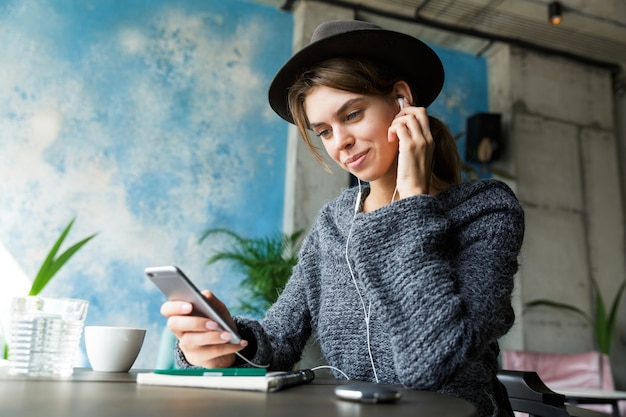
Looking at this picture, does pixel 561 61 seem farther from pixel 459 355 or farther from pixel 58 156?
pixel 459 355

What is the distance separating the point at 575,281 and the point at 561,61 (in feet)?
7.09

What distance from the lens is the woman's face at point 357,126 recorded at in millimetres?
1260

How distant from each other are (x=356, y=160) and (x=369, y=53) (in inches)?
10.4

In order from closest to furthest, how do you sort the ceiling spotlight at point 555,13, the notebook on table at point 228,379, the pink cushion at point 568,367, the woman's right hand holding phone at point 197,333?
the notebook on table at point 228,379
the woman's right hand holding phone at point 197,333
the pink cushion at point 568,367
the ceiling spotlight at point 555,13

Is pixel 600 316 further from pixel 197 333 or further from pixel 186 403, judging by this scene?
pixel 186 403

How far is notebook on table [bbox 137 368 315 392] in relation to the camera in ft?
2.37

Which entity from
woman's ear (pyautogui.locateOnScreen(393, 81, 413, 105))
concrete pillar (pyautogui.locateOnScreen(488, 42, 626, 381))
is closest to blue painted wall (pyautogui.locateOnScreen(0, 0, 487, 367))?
concrete pillar (pyautogui.locateOnScreen(488, 42, 626, 381))

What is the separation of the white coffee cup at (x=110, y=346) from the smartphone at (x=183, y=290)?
172 mm

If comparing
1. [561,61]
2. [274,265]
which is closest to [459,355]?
[274,265]

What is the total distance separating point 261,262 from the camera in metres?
3.49

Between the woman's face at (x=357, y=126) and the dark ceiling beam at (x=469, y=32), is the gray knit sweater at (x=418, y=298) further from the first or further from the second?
the dark ceiling beam at (x=469, y=32)

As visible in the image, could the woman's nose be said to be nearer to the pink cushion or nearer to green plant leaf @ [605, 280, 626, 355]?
the pink cushion

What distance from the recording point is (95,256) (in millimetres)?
3617

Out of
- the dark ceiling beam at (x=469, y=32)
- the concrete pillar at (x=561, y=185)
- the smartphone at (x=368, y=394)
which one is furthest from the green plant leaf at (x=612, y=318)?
the smartphone at (x=368, y=394)
